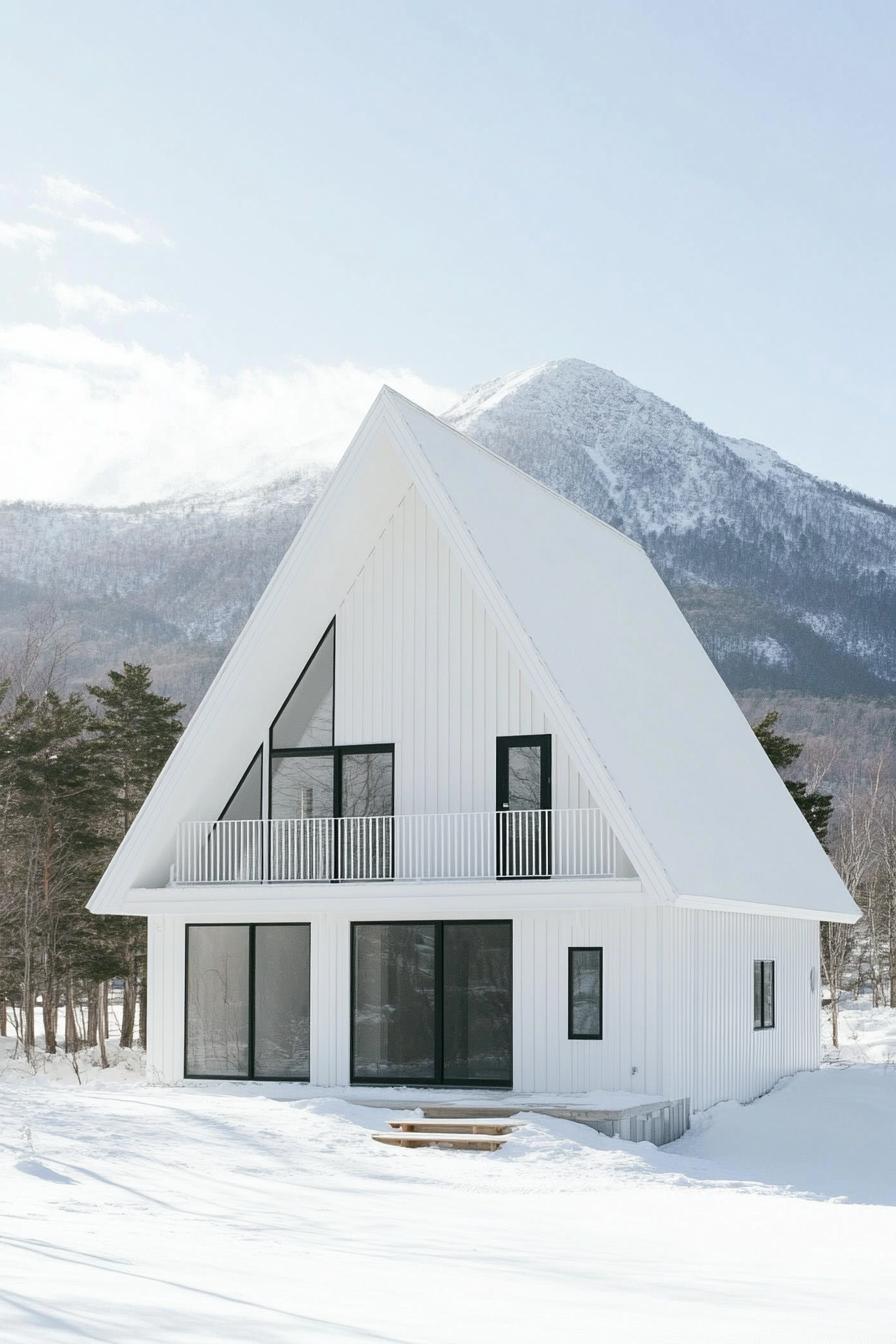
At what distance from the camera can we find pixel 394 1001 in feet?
63.9

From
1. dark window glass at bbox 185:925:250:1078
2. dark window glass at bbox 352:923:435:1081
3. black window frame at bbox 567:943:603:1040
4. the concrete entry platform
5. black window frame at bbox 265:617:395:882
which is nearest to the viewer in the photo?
the concrete entry platform

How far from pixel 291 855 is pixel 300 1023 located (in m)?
2.13

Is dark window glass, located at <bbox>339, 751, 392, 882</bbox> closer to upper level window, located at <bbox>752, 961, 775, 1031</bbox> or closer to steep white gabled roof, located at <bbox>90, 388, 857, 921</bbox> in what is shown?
steep white gabled roof, located at <bbox>90, 388, 857, 921</bbox>

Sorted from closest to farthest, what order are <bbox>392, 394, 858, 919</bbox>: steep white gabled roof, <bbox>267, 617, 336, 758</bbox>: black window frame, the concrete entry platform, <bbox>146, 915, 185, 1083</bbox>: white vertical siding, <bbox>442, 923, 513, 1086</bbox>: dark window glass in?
1. the concrete entry platform
2. <bbox>392, 394, 858, 919</bbox>: steep white gabled roof
3. <bbox>442, 923, 513, 1086</bbox>: dark window glass
4. <bbox>146, 915, 185, 1083</bbox>: white vertical siding
5. <bbox>267, 617, 336, 758</bbox>: black window frame

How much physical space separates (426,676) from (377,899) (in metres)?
3.00

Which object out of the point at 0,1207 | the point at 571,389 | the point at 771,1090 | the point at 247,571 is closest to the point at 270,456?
the point at 571,389

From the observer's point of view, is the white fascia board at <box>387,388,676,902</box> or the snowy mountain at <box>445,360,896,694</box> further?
the snowy mountain at <box>445,360,896,694</box>

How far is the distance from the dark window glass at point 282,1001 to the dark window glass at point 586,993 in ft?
11.7

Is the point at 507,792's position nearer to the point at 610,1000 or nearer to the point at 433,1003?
the point at 433,1003

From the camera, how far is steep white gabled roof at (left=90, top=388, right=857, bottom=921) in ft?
60.3

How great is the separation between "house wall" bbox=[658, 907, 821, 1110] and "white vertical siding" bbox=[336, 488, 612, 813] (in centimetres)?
252

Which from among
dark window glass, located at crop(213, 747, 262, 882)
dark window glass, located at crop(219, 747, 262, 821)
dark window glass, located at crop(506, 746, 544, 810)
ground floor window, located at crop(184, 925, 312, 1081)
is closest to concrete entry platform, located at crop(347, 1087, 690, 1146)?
ground floor window, located at crop(184, 925, 312, 1081)

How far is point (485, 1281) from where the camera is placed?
761cm

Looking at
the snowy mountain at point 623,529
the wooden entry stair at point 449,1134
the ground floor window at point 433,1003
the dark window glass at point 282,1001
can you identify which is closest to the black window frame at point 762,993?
the ground floor window at point 433,1003
